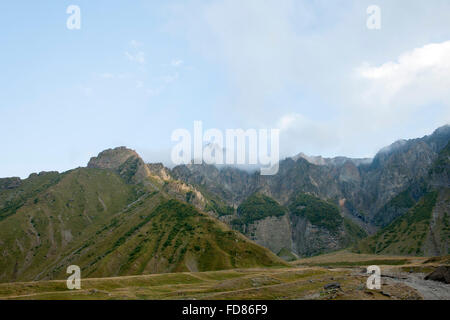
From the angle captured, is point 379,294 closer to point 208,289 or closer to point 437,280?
point 437,280
